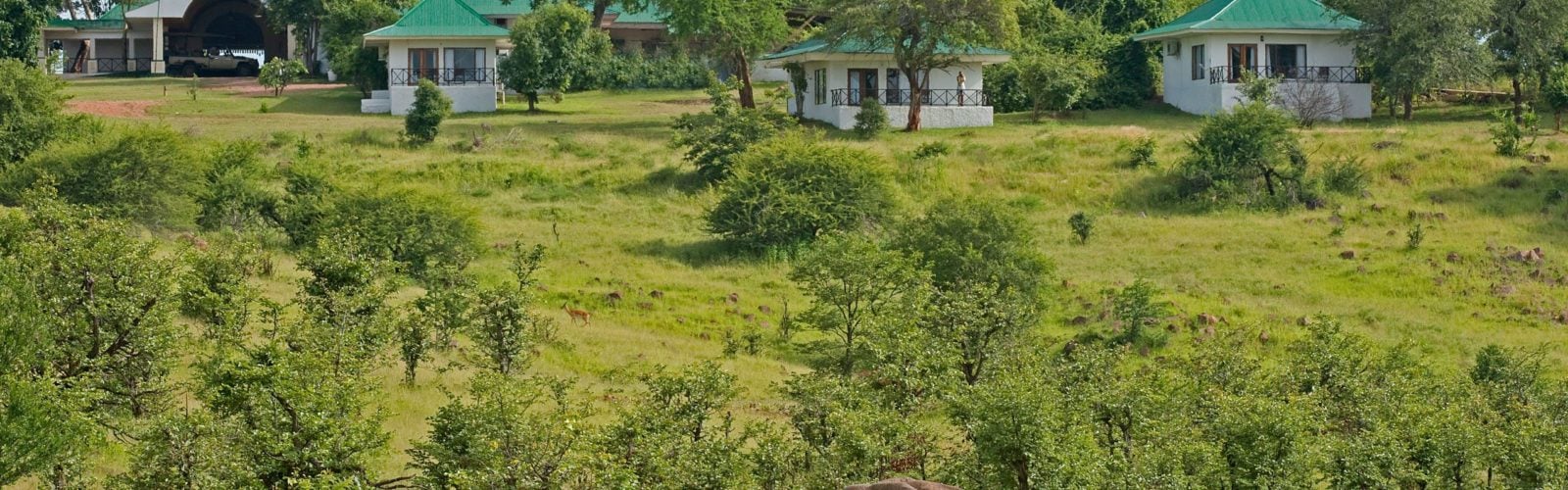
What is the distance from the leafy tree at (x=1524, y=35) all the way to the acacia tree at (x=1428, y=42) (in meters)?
1.01

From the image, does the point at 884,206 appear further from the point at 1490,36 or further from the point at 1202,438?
the point at 1490,36

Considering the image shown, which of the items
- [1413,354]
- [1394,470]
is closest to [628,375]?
[1394,470]

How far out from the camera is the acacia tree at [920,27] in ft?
187

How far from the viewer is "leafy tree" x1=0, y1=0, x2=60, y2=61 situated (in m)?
69.4

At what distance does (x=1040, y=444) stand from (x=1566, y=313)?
2023cm

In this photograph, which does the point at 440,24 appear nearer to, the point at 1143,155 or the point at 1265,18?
the point at 1143,155

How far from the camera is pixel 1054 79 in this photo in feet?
199

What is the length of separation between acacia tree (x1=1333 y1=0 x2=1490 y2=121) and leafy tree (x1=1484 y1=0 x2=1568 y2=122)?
1.01 meters

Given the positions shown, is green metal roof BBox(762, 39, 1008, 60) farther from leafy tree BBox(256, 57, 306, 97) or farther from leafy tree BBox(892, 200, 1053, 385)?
leafy tree BBox(256, 57, 306, 97)

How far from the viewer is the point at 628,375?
31219 millimetres

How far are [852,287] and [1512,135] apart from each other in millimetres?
24266

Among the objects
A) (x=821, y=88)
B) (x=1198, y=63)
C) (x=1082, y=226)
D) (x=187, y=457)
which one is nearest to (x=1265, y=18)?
(x=1198, y=63)

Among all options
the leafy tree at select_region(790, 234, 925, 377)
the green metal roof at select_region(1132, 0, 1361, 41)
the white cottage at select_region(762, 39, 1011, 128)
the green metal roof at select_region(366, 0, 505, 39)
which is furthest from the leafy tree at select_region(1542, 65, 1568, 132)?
the green metal roof at select_region(366, 0, 505, 39)

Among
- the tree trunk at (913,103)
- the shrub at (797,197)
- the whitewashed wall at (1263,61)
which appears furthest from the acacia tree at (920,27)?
the shrub at (797,197)
